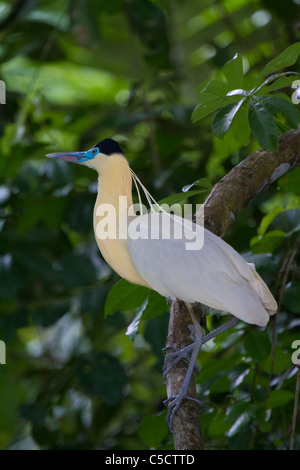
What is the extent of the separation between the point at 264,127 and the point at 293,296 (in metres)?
0.61

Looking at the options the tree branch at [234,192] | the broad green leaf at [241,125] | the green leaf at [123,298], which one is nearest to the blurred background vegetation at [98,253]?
the green leaf at [123,298]

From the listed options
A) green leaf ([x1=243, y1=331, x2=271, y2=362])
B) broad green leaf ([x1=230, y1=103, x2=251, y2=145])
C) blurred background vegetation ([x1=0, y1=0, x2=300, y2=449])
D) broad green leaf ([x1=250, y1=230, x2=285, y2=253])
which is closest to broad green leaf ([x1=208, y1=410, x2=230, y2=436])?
blurred background vegetation ([x1=0, y1=0, x2=300, y2=449])

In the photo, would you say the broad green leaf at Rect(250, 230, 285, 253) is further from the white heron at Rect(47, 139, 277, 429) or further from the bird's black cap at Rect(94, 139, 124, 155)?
the bird's black cap at Rect(94, 139, 124, 155)

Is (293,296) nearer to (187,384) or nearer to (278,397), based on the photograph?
(278,397)

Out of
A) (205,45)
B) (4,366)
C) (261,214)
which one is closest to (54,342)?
(4,366)

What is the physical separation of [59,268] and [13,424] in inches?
38.6

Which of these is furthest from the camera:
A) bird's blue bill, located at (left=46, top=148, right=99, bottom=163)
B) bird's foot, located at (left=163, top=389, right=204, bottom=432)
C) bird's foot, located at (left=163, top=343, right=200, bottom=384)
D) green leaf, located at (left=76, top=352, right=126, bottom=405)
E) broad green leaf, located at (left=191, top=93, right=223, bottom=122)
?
green leaf, located at (left=76, top=352, right=126, bottom=405)

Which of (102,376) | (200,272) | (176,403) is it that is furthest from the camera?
(102,376)

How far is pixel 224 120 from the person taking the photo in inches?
63.6

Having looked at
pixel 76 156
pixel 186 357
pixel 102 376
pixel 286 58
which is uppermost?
pixel 286 58

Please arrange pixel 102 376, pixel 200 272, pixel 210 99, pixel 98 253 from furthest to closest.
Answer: pixel 98 253
pixel 102 376
pixel 210 99
pixel 200 272

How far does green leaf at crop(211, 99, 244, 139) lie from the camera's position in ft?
5.25

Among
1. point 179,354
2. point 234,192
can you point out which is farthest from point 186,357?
point 234,192

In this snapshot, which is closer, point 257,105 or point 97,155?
point 257,105
